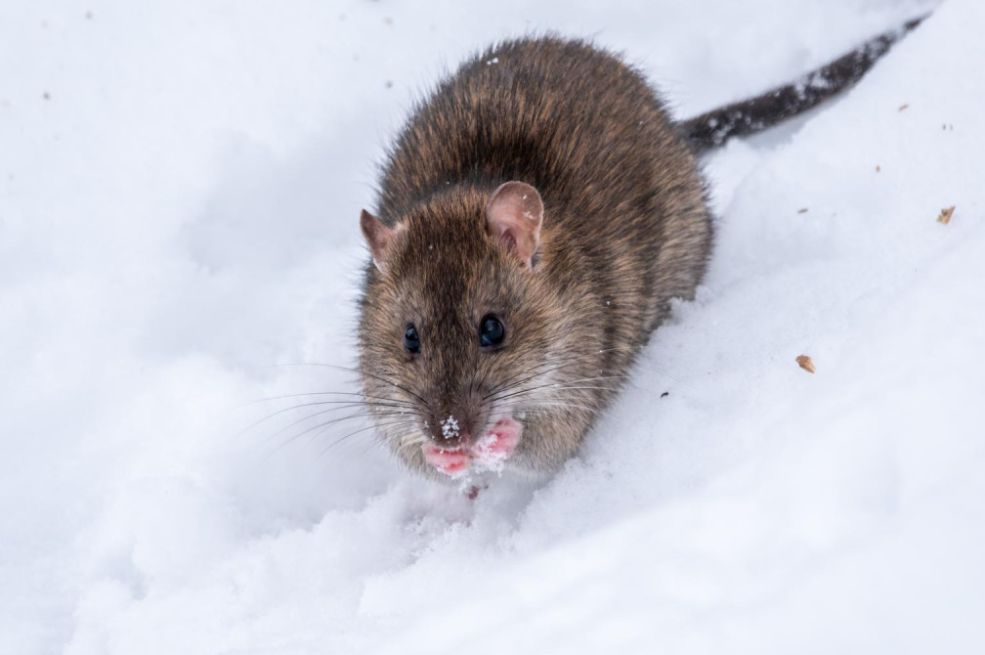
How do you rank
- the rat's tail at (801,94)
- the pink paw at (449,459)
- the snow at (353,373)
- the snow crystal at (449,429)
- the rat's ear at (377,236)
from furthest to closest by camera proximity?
the rat's tail at (801,94), the rat's ear at (377,236), the pink paw at (449,459), the snow crystal at (449,429), the snow at (353,373)

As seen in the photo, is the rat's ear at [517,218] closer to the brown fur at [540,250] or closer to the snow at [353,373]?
the brown fur at [540,250]

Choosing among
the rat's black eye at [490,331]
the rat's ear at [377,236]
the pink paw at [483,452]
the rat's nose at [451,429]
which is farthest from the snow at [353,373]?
the rat's ear at [377,236]

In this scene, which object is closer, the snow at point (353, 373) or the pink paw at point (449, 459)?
the snow at point (353, 373)

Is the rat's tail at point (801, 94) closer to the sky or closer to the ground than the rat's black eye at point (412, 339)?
closer to the sky

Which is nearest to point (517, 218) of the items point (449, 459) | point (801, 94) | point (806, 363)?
point (449, 459)

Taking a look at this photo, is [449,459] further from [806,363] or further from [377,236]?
[806,363]

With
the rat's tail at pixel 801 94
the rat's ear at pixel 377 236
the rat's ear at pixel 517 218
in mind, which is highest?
the rat's tail at pixel 801 94

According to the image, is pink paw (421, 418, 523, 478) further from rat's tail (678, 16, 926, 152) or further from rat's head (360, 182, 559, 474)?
rat's tail (678, 16, 926, 152)

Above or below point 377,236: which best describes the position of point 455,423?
below
